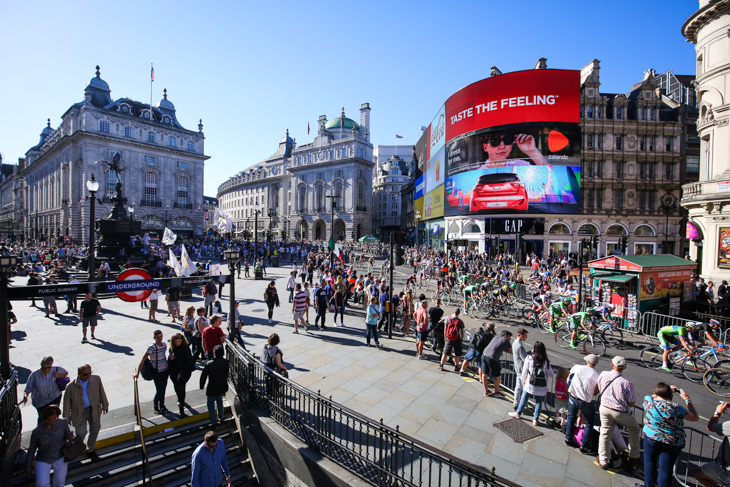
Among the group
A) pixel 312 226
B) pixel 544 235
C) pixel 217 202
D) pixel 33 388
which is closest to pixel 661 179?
pixel 544 235

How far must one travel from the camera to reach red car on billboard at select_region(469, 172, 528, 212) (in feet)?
128

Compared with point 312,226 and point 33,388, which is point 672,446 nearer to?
point 33,388

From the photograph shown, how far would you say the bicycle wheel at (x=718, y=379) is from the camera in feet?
28.0

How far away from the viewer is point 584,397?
5.79m

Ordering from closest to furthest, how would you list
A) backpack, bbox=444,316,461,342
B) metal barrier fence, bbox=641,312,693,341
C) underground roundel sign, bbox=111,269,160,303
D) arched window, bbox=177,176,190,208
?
underground roundel sign, bbox=111,269,160,303
backpack, bbox=444,316,461,342
metal barrier fence, bbox=641,312,693,341
arched window, bbox=177,176,190,208

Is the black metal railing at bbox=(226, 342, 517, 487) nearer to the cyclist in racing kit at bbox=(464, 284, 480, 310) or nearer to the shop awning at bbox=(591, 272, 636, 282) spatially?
the cyclist in racing kit at bbox=(464, 284, 480, 310)

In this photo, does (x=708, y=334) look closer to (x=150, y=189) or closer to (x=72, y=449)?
(x=72, y=449)

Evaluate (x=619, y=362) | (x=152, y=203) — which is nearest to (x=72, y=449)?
(x=619, y=362)

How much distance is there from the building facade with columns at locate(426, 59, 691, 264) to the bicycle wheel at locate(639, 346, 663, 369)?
30.0 m

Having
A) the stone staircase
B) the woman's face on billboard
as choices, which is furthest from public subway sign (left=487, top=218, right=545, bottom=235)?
the stone staircase

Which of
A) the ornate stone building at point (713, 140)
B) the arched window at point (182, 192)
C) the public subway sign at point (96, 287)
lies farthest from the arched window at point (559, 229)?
the arched window at point (182, 192)

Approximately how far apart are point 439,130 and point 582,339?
46568 mm

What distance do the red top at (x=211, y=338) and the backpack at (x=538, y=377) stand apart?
7.05 m

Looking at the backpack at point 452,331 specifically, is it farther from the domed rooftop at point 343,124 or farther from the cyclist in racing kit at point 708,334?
the domed rooftop at point 343,124
